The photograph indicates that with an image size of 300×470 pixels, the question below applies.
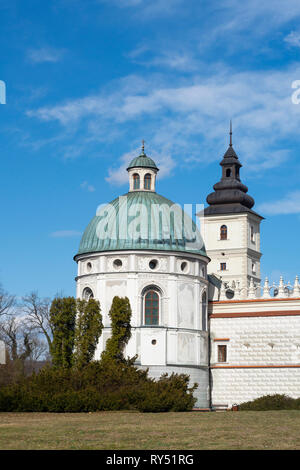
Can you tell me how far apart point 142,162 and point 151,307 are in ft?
38.4

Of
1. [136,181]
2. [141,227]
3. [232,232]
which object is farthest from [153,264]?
[232,232]

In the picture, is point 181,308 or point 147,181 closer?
point 181,308

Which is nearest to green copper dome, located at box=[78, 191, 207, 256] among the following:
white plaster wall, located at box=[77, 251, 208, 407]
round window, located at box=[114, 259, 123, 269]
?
white plaster wall, located at box=[77, 251, 208, 407]

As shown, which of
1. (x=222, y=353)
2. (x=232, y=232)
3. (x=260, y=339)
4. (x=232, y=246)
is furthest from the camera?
(x=232, y=232)

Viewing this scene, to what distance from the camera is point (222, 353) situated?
52.4 m

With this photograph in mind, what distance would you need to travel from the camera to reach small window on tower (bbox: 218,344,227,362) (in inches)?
2062

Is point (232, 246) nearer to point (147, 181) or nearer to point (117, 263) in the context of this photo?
point (147, 181)

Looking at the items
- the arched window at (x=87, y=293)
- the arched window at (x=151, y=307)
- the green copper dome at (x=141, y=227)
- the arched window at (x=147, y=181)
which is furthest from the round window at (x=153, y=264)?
the arched window at (x=147, y=181)

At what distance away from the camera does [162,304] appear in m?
49.9

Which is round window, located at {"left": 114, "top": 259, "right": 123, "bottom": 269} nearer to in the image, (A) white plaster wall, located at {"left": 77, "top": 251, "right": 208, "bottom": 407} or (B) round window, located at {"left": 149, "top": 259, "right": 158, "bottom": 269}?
(A) white plaster wall, located at {"left": 77, "top": 251, "right": 208, "bottom": 407}

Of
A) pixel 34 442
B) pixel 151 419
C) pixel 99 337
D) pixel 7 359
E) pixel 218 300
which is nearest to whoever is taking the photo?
pixel 34 442
